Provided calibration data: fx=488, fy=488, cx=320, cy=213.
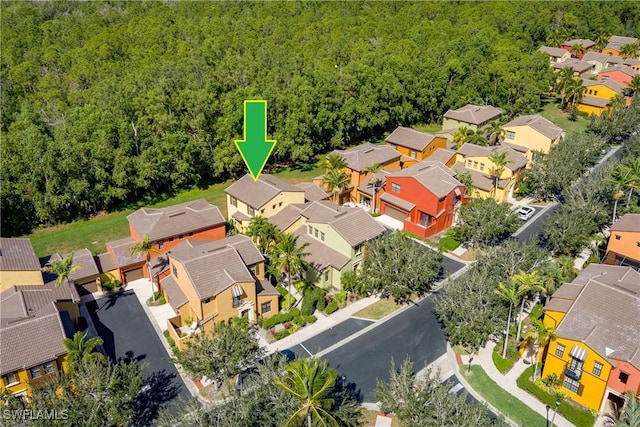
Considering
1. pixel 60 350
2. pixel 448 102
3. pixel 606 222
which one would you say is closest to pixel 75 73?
pixel 60 350

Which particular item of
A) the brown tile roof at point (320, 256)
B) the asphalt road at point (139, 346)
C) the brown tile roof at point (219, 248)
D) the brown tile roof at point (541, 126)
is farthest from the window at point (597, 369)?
the brown tile roof at point (541, 126)

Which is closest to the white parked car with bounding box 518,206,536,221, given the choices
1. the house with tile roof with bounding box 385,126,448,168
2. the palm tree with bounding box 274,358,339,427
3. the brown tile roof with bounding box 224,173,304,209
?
the house with tile roof with bounding box 385,126,448,168

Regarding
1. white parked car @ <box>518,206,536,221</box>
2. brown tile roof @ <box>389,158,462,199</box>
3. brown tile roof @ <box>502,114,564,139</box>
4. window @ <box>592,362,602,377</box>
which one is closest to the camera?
window @ <box>592,362,602,377</box>

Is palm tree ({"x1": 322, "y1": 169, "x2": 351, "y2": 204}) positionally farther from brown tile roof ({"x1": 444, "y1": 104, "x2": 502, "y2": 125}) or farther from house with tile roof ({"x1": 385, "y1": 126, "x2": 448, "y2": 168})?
brown tile roof ({"x1": 444, "y1": 104, "x2": 502, "y2": 125})

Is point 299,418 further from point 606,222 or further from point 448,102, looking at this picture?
point 448,102

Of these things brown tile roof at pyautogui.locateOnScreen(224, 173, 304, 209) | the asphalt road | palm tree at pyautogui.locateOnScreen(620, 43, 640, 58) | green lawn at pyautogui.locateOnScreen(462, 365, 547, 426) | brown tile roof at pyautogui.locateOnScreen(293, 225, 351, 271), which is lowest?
the asphalt road

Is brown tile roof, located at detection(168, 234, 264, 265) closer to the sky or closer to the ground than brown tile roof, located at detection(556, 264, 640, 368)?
closer to the ground
